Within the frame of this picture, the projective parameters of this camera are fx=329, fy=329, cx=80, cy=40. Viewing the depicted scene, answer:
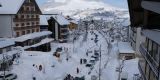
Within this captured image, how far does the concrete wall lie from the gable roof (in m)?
0.96

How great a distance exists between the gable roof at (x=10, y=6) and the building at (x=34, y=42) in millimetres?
5250

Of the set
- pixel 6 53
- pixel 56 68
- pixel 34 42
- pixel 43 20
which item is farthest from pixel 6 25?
pixel 43 20

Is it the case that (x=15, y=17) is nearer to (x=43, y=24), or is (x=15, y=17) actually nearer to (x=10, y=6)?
(x=10, y=6)

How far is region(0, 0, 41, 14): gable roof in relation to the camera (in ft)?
202

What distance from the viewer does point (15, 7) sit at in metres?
62.5

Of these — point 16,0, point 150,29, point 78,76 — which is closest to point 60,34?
point 16,0

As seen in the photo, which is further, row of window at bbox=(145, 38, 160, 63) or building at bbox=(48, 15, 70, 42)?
building at bbox=(48, 15, 70, 42)

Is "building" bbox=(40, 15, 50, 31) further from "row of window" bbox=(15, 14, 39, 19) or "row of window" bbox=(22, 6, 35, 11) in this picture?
"row of window" bbox=(22, 6, 35, 11)

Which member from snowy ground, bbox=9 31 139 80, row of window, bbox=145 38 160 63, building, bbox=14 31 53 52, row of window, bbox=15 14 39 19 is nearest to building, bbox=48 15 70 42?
building, bbox=14 31 53 52

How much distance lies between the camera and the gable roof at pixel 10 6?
202 feet

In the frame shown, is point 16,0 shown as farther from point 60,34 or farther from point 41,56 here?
point 60,34

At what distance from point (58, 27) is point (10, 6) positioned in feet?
84.4

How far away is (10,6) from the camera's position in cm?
6300

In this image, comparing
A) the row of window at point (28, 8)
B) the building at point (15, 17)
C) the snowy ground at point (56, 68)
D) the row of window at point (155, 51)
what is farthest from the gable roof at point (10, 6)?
the row of window at point (155, 51)
